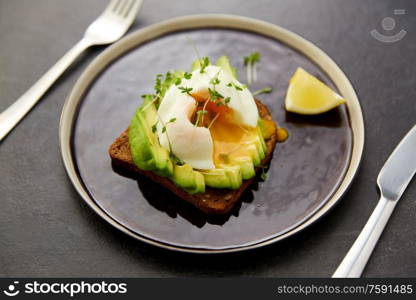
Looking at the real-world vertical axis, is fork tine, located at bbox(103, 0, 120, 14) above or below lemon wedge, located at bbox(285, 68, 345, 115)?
above

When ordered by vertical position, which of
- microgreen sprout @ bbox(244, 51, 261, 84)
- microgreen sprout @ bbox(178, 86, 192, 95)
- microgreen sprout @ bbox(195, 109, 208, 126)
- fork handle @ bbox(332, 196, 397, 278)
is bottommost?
fork handle @ bbox(332, 196, 397, 278)

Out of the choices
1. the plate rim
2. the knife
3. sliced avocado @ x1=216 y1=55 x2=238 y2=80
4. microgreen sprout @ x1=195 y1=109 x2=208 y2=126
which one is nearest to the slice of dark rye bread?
the plate rim

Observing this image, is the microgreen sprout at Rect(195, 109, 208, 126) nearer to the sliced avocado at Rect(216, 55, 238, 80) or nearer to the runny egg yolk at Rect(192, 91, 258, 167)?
the runny egg yolk at Rect(192, 91, 258, 167)

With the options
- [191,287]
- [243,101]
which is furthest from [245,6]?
[191,287]

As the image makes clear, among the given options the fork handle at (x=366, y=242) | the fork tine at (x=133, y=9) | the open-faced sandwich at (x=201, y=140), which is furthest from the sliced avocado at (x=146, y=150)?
the fork tine at (x=133, y=9)

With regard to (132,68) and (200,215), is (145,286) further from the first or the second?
(132,68)
